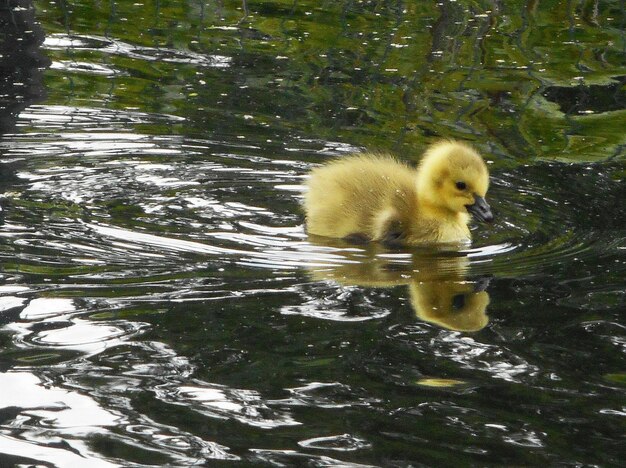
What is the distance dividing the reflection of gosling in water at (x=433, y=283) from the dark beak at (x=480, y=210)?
1.24ft

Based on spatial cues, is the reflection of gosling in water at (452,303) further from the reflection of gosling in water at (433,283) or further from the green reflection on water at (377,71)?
the green reflection on water at (377,71)

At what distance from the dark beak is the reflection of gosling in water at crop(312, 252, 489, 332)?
379 mm

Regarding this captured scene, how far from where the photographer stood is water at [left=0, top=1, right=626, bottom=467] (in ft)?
10.3

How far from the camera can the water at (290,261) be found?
3.12m

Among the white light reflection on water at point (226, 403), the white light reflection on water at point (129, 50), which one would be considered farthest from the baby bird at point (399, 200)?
the white light reflection on water at point (129, 50)

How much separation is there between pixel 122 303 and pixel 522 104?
3.87 meters

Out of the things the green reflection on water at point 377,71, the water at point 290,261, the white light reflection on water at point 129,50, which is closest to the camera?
the water at point 290,261

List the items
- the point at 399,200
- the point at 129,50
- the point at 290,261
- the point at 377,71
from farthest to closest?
1. the point at 129,50
2. the point at 377,71
3. the point at 399,200
4. the point at 290,261

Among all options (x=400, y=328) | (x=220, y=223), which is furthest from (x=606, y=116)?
(x=400, y=328)

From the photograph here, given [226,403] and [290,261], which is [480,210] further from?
[226,403]

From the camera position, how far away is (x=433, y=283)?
4406 mm

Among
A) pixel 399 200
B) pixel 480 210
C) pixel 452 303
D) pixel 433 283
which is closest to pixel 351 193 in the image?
pixel 399 200

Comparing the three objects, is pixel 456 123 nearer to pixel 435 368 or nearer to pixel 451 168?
pixel 451 168

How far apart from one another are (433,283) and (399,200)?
106 centimetres
